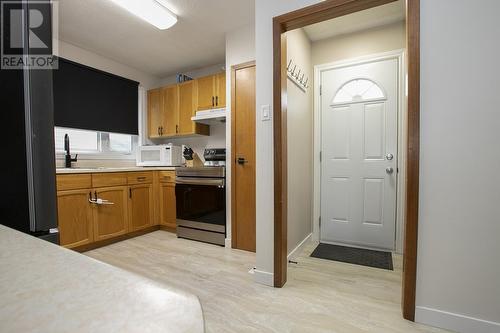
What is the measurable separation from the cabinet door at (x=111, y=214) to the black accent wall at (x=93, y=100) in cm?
101

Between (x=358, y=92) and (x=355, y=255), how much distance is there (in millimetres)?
→ 1806

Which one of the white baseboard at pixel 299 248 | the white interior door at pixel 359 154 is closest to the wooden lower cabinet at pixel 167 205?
the white baseboard at pixel 299 248

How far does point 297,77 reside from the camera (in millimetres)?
2412

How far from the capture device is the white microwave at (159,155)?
3389 millimetres

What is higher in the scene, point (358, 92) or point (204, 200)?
point (358, 92)

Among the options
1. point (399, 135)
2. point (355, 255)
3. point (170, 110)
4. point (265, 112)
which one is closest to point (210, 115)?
point (170, 110)

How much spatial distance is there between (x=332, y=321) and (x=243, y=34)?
9.00 feet

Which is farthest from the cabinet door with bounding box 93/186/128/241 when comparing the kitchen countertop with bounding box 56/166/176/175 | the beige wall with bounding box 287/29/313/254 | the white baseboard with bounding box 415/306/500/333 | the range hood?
the white baseboard with bounding box 415/306/500/333

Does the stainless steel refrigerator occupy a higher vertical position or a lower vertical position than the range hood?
lower

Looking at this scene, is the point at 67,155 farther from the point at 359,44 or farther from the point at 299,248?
the point at 359,44

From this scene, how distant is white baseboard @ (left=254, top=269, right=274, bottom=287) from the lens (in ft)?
5.91

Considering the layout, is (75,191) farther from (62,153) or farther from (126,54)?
(126,54)

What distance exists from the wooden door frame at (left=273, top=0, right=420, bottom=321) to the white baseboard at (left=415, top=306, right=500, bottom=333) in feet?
0.17

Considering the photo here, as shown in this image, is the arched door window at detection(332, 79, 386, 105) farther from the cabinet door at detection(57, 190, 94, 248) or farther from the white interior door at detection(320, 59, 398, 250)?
the cabinet door at detection(57, 190, 94, 248)
